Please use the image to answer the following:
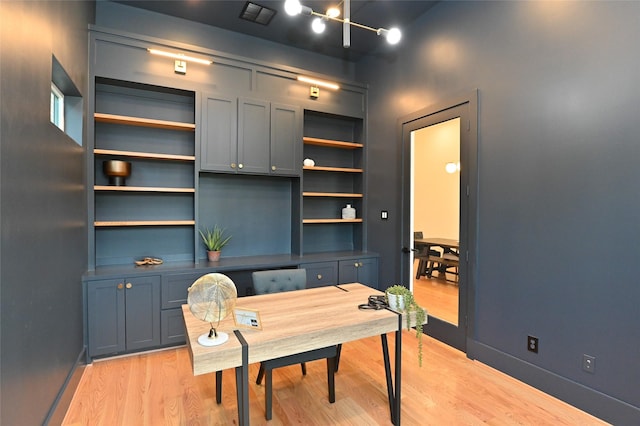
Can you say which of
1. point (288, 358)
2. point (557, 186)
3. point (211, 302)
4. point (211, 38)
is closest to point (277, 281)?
point (288, 358)

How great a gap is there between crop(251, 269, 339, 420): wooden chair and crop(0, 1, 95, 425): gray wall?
1171 millimetres

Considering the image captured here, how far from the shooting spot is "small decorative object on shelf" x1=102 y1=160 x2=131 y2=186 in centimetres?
304

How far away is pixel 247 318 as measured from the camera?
159 centimetres

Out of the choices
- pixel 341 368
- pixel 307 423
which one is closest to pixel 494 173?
pixel 341 368

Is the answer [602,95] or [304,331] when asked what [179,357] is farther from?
[602,95]

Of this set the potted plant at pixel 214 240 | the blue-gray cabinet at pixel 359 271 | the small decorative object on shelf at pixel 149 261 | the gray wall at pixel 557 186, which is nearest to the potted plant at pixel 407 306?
the gray wall at pixel 557 186

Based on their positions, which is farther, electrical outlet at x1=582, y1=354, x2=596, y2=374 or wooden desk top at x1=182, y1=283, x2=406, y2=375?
electrical outlet at x1=582, y1=354, x2=596, y2=374

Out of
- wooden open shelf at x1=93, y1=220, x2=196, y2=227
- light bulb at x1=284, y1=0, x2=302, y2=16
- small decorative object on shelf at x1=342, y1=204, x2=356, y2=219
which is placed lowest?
wooden open shelf at x1=93, y1=220, x2=196, y2=227

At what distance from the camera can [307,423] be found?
197 centimetres

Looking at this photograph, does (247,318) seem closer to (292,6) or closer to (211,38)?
(292,6)

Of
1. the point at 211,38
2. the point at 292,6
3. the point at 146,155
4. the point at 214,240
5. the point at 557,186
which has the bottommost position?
the point at 214,240

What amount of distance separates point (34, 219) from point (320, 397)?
6.77 ft

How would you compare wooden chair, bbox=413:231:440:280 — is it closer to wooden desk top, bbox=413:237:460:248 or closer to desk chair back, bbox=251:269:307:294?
wooden desk top, bbox=413:237:460:248

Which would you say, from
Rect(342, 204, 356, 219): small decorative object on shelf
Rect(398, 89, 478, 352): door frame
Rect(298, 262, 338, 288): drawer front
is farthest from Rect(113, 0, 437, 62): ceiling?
Rect(298, 262, 338, 288): drawer front
